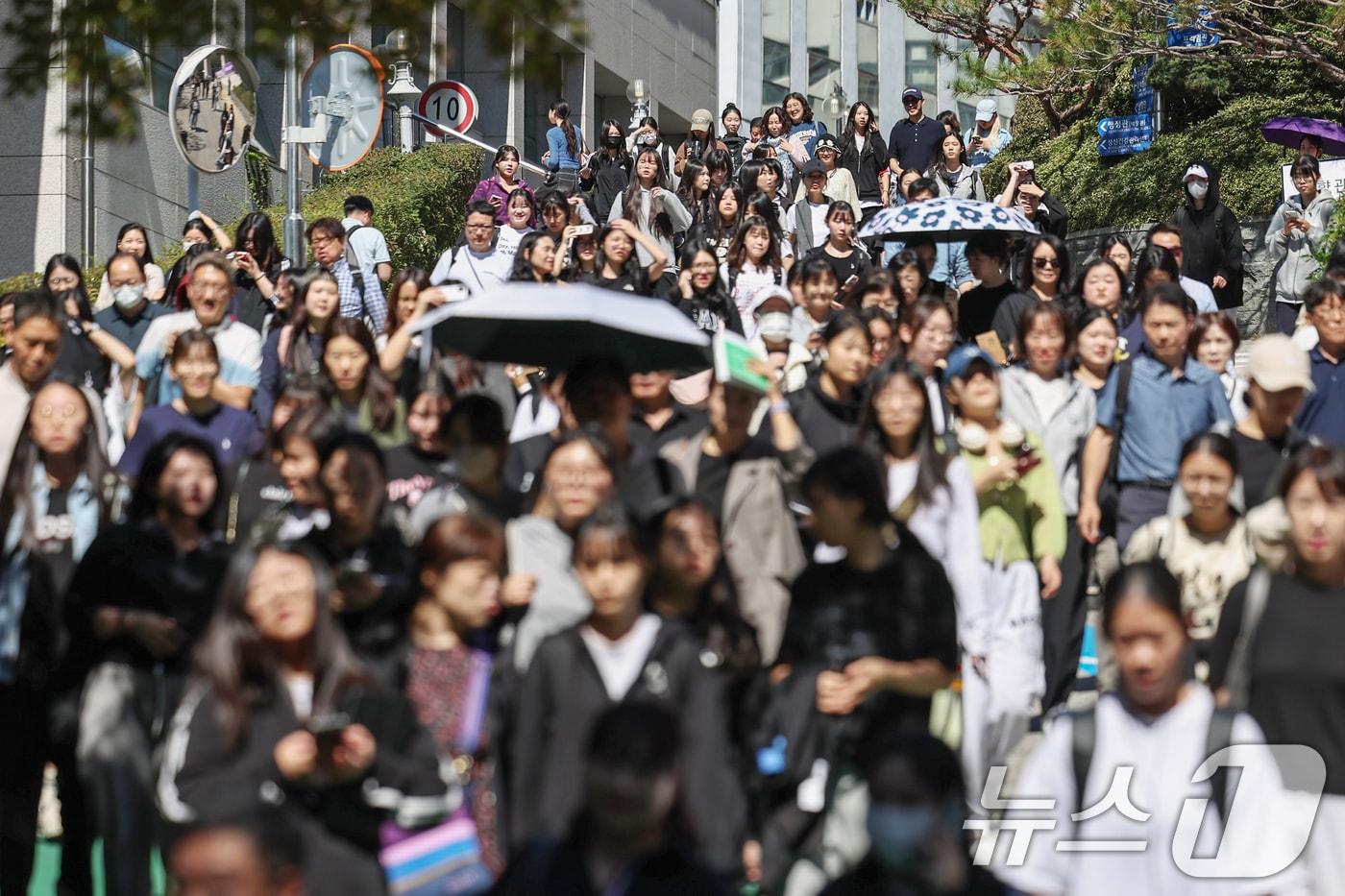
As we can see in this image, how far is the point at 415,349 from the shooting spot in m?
10.6

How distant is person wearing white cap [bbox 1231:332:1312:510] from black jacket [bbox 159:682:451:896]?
412cm

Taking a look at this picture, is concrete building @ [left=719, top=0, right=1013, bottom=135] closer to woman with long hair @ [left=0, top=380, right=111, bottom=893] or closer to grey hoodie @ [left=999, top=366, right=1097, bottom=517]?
grey hoodie @ [left=999, top=366, right=1097, bottom=517]

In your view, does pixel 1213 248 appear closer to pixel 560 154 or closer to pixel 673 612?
pixel 673 612

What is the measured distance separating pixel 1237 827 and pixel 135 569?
11.5ft

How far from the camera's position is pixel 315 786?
5.43 metres

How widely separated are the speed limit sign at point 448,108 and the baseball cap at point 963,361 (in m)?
21.1

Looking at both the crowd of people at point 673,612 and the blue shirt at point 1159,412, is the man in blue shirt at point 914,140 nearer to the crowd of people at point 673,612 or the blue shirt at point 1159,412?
the crowd of people at point 673,612

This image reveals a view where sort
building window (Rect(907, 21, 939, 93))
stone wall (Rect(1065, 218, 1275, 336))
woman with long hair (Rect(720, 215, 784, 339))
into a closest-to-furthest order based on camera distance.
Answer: woman with long hair (Rect(720, 215, 784, 339)) < stone wall (Rect(1065, 218, 1275, 336)) < building window (Rect(907, 21, 939, 93))

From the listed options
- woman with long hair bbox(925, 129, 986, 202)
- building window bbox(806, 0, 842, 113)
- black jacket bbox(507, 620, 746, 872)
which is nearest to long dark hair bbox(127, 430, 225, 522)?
black jacket bbox(507, 620, 746, 872)

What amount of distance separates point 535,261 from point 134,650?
6752mm

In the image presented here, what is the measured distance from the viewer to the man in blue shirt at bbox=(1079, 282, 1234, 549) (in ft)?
30.0

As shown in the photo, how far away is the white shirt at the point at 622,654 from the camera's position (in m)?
5.74

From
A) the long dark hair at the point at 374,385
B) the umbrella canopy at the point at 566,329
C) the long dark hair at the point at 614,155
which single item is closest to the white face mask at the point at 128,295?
the long dark hair at the point at 374,385

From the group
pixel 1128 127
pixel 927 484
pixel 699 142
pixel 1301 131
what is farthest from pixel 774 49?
pixel 927 484
